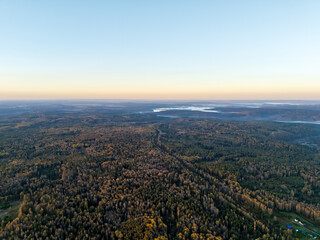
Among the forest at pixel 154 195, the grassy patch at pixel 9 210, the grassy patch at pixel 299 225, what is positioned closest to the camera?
the forest at pixel 154 195

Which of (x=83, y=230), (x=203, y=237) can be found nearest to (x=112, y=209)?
(x=83, y=230)

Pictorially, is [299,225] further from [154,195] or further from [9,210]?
[9,210]

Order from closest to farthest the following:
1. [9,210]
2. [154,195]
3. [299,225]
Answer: [299,225] → [9,210] → [154,195]

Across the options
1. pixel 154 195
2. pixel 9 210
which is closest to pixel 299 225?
pixel 154 195

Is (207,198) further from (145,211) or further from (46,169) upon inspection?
(46,169)

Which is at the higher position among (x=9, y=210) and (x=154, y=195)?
(x=154, y=195)

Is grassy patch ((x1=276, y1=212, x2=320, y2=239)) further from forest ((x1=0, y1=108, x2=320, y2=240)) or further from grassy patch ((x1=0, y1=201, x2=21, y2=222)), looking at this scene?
grassy patch ((x1=0, y1=201, x2=21, y2=222))

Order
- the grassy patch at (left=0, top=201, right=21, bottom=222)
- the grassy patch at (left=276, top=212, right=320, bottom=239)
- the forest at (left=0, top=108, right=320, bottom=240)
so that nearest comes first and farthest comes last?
the forest at (left=0, top=108, right=320, bottom=240)
the grassy patch at (left=276, top=212, right=320, bottom=239)
the grassy patch at (left=0, top=201, right=21, bottom=222)

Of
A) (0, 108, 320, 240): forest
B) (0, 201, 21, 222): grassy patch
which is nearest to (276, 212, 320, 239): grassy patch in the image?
(0, 108, 320, 240): forest

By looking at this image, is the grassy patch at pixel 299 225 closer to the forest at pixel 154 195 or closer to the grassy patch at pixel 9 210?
the forest at pixel 154 195

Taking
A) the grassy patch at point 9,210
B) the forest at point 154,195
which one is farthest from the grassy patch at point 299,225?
the grassy patch at point 9,210

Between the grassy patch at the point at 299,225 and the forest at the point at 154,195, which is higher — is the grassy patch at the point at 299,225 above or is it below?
below
